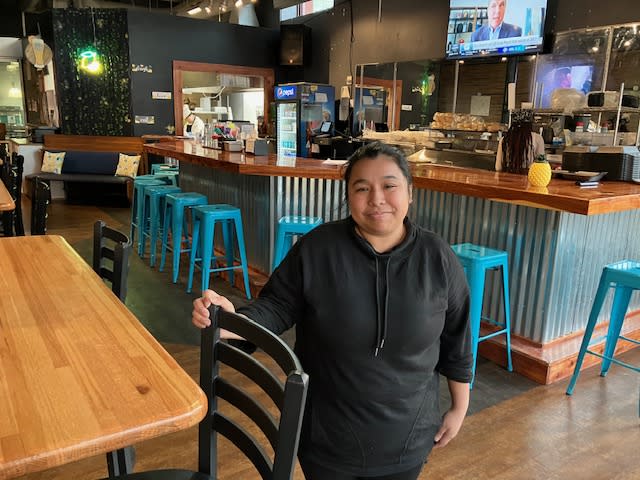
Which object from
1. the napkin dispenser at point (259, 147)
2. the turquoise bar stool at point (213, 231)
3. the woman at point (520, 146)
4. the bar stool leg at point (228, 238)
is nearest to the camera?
the woman at point (520, 146)

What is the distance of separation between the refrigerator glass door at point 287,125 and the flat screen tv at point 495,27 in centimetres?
233

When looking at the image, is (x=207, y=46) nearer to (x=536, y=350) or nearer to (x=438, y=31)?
(x=438, y=31)

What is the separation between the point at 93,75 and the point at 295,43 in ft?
11.9

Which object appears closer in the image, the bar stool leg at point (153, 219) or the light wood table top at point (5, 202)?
the light wood table top at point (5, 202)

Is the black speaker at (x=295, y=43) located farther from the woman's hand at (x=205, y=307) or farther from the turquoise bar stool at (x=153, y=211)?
the woman's hand at (x=205, y=307)

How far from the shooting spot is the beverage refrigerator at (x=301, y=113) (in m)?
7.37

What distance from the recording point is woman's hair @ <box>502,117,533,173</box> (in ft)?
11.8

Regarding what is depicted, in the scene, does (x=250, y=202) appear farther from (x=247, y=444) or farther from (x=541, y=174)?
(x=247, y=444)

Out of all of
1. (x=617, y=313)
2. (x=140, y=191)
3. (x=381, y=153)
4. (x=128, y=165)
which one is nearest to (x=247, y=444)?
(x=381, y=153)

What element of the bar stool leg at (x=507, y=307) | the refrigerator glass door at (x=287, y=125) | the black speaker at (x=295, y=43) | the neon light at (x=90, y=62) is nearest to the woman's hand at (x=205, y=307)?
the bar stool leg at (x=507, y=307)

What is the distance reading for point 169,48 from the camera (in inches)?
359

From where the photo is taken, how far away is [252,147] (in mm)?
4938

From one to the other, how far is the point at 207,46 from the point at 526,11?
19.6ft

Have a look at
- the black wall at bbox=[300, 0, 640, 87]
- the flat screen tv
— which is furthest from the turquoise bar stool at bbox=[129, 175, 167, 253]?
the black wall at bbox=[300, 0, 640, 87]
